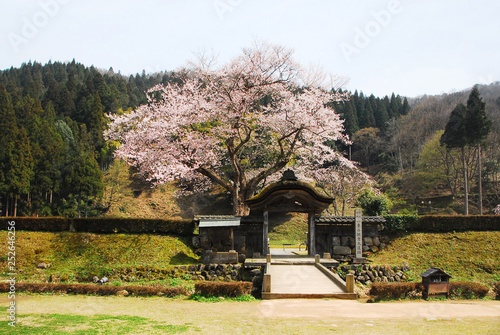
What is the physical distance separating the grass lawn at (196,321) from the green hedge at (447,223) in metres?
9.90

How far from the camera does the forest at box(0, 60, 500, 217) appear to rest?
1414 inches

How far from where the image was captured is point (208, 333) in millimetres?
7410

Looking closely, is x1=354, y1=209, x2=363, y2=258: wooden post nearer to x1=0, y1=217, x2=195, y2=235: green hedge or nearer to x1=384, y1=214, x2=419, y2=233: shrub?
x1=384, y1=214, x2=419, y2=233: shrub

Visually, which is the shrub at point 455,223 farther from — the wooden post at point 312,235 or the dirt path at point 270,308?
the dirt path at point 270,308

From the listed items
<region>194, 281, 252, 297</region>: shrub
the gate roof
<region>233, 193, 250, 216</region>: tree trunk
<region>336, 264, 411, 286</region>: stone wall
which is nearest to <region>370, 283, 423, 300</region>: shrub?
<region>336, 264, 411, 286</region>: stone wall

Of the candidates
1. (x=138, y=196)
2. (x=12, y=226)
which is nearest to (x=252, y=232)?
(x=12, y=226)

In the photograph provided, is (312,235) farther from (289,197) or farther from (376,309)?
(376,309)

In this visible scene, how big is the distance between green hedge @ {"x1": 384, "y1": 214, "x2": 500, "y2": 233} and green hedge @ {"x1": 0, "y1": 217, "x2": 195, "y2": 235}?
10570 millimetres

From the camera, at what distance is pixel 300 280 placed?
44.2 feet

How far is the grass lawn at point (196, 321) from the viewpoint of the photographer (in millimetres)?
7555

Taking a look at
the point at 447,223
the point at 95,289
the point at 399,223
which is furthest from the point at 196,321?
the point at 447,223

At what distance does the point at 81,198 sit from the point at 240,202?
23.0 m

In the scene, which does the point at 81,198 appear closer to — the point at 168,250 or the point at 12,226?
the point at 12,226

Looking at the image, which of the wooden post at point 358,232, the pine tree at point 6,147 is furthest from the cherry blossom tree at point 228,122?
the pine tree at point 6,147
